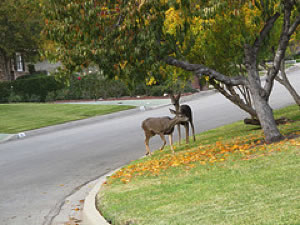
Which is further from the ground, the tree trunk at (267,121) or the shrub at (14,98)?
the shrub at (14,98)

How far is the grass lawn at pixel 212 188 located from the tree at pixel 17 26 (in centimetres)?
3466

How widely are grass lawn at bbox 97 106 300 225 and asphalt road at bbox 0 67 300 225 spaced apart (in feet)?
3.87

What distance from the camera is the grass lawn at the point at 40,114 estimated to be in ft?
78.8

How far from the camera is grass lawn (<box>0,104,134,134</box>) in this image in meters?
24.0

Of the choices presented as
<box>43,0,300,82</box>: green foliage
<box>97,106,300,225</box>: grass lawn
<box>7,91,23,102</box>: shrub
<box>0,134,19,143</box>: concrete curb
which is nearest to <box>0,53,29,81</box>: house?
<box>7,91,23,102</box>: shrub

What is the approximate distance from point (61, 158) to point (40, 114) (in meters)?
15.0

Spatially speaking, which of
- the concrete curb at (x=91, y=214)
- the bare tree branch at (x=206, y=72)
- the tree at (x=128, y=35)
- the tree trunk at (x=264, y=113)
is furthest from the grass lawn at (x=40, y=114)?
the concrete curb at (x=91, y=214)

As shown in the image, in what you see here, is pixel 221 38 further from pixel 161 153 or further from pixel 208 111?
pixel 208 111

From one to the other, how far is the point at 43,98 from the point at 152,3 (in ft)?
109

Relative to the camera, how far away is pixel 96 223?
6777 millimetres

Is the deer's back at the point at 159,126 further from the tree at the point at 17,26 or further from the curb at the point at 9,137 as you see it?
the tree at the point at 17,26

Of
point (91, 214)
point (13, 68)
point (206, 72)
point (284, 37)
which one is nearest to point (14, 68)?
point (13, 68)

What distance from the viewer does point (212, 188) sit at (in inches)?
285

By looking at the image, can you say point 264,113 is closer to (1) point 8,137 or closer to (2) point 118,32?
(2) point 118,32
